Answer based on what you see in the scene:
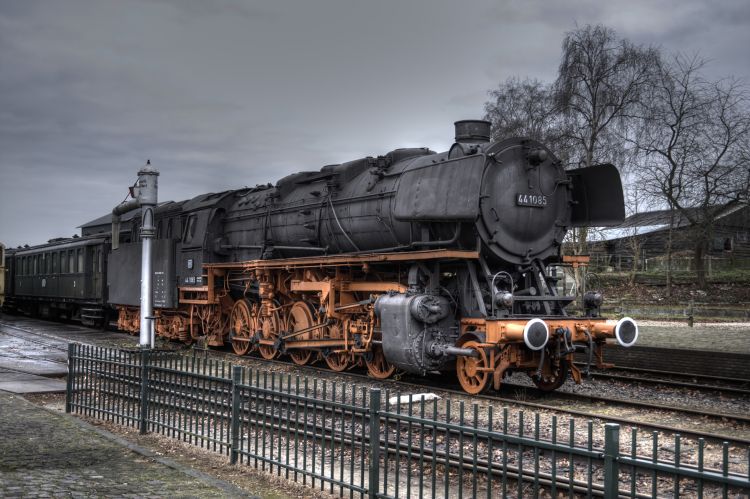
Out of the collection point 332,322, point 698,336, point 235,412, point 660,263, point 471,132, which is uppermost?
point 471,132

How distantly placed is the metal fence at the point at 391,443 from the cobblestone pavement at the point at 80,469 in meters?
0.68

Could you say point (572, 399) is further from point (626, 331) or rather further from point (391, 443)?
point (391, 443)

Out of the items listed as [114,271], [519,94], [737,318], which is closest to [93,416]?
[114,271]

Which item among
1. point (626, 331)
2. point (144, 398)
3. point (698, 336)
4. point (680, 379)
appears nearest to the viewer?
point (144, 398)

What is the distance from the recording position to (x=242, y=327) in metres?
17.3

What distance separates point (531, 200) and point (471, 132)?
1637 mm

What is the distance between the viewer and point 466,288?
11.6 meters

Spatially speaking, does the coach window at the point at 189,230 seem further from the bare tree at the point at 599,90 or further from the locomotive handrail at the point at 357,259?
the bare tree at the point at 599,90

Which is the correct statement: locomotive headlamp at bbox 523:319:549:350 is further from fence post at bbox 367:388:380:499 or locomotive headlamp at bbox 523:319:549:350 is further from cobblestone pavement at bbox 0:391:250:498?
cobblestone pavement at bbox 0:391:250:498

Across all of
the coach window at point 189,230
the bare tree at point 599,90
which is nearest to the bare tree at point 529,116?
the bare tree at point 599,90

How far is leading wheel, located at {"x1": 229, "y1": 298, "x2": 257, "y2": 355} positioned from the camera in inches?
667

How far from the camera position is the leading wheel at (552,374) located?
11422 millimetres

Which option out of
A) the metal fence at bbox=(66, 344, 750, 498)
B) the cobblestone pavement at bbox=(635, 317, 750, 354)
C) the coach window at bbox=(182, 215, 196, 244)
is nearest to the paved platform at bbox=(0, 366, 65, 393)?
the metal fence at bbox=(66, 344, 750, 498)

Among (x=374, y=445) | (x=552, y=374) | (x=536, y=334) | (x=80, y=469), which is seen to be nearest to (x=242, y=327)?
(x=552, y=374)
